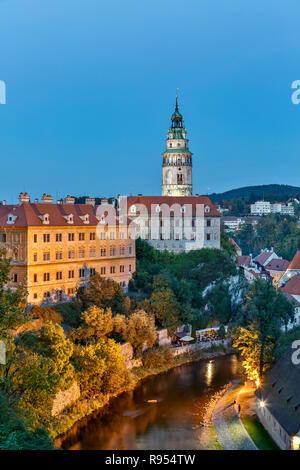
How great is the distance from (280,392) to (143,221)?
3061 centimetres

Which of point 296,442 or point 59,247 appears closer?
point 296,442

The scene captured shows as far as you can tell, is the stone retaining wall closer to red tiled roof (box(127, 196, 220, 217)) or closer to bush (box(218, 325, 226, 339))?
bush (box(218, 325, 226, 339))

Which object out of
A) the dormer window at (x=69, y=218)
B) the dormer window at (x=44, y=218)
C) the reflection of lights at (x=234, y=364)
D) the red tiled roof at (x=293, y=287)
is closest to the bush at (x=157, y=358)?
the reflection of lights at (x=234, y=364)

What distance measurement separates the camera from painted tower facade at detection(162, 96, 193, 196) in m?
65.8

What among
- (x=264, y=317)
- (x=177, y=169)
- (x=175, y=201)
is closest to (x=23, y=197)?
(x=175, y=201)

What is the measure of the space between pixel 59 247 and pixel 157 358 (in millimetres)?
10767

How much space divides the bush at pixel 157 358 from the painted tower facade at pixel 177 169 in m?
27.4

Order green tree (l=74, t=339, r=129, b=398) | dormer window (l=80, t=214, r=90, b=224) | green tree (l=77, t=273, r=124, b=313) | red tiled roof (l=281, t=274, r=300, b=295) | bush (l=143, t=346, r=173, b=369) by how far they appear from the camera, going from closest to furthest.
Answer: green tree (l=74, t=339, r=129, b=398) → bush (l=143, t=346, r=173, b=369) → green tree (l=77, t=273, r=124, b=313) → dormer window (l=80, t=214, r=90, b=224) → red tiled roof (l=281, t=274, r=300, b=295)

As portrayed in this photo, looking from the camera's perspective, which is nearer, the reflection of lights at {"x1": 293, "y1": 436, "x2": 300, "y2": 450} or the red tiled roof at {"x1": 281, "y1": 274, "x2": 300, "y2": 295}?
the reflection of lights at {"x1": 293, "y1": 436, "x2": 300, "y2": 450}

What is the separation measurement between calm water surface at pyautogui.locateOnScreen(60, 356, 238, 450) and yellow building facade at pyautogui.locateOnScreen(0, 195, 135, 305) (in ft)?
32.2

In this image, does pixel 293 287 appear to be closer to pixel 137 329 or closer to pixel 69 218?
pixel 137 329

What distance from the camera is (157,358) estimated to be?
40.4 meters

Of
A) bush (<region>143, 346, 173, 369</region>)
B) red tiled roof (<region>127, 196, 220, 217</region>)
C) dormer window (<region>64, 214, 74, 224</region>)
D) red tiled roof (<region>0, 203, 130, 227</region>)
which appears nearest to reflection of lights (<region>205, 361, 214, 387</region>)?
bush (<region>143, 346, 173, 369</region>)

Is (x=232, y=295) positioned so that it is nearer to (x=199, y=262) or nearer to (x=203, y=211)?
(x=199, y=262)
